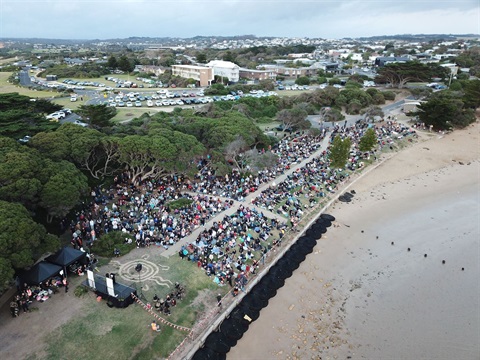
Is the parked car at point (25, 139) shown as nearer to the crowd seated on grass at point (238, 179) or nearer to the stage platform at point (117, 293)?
the crowd seated on grass at point (238, 179)

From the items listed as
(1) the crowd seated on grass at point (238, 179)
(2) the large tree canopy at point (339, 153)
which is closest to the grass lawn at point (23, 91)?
(1) the crowd seated on grass at point (238, 179)

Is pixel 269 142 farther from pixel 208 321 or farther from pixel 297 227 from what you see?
pixel 208 321

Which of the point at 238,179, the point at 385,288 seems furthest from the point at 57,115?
the point at 385,288

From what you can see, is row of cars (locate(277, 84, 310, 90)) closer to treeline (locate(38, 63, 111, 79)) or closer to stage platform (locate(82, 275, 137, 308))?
treeline (locate(38, 63, 111, 79))

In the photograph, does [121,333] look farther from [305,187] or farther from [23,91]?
[23,91]

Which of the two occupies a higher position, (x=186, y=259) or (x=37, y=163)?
(x=37, y=163)

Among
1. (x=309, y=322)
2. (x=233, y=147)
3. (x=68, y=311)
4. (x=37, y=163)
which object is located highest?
(x=37, y=163)

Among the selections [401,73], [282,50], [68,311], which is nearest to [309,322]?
[68,311]

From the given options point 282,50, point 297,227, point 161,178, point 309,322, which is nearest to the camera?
point 309,322
